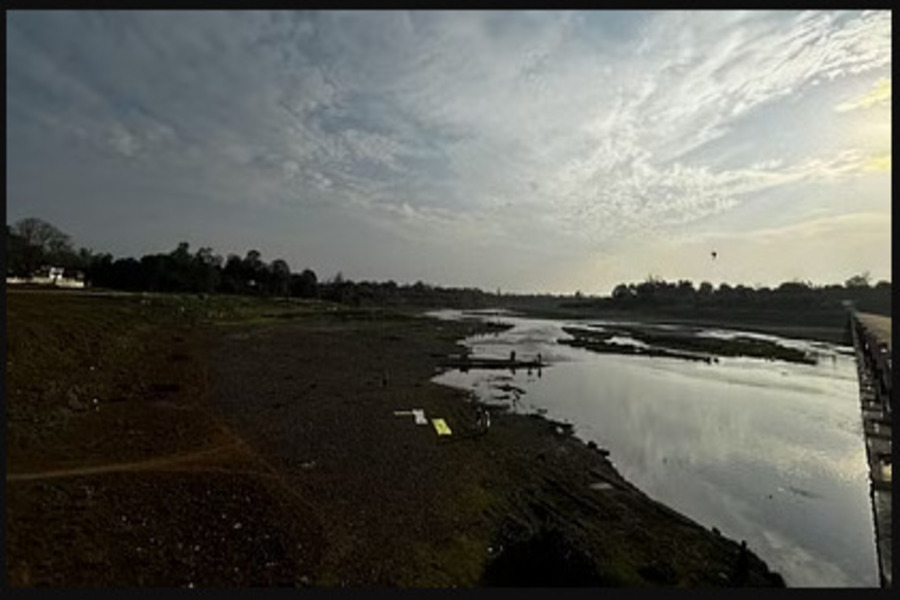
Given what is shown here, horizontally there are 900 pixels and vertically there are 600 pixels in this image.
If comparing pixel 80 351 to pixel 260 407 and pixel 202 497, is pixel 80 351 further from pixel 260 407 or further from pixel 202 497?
pixel 202 497

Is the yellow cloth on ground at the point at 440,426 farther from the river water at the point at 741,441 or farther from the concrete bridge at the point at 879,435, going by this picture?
the concrete bridge at the point at 879,435

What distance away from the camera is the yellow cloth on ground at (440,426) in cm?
2647

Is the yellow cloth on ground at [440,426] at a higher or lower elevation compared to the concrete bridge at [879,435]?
higher

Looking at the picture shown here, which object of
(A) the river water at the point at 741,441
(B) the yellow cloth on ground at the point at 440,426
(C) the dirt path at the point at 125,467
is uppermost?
(C) the dirt path at the point at 125,467

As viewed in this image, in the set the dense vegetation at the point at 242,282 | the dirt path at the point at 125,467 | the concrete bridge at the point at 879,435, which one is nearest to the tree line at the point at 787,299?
the dense vegetation at the point at 242,282

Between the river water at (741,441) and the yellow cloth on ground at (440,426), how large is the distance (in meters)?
6.71

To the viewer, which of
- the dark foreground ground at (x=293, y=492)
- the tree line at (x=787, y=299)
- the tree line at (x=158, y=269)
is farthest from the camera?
the tree line at (x=787, y=299)

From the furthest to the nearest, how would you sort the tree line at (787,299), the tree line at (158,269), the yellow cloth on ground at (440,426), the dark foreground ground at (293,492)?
the tree line at (787,299)
the tree line at (158,269)
the yellow cloth on ground at (440,426)
the dark foreground ground at (293,492)

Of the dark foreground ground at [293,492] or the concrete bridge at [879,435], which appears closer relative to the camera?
the dark foreground ground at [293,492]

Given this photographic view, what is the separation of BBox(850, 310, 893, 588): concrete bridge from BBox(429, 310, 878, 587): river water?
16.3 inches

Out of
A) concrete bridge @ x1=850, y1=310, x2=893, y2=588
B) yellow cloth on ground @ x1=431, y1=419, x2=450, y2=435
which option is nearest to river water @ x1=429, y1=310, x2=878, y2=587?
concrete bridge @ x1=850, y1=310, x2=893, y2=588

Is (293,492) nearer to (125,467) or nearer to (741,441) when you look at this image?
(125,467)

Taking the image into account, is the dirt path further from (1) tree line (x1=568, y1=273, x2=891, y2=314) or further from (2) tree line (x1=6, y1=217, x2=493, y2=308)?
(1) tree line (x1=568, y1=273, x2=891, y2=314)

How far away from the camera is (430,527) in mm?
15812
